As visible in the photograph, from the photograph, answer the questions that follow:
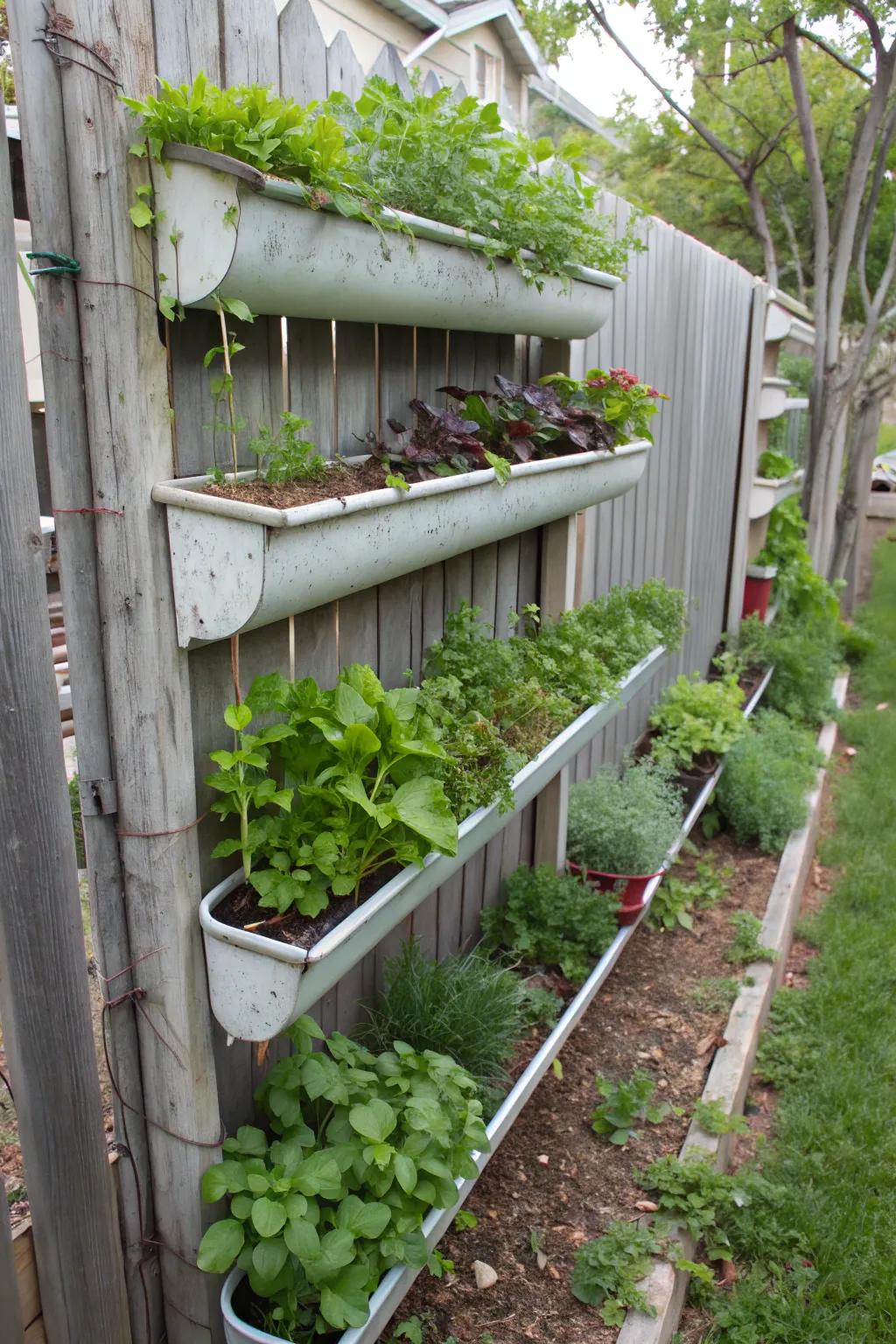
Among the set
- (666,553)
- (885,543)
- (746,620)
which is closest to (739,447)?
(746,620)

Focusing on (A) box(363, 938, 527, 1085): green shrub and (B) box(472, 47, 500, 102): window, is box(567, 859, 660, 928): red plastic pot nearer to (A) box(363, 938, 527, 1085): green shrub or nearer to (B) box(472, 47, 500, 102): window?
(A) box(363, 938, 527, 1085): green shrub

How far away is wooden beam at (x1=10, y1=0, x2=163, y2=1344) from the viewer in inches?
60.3

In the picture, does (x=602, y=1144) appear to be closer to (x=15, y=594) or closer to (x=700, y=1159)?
(x=700, y=1159)

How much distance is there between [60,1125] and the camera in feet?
5.84

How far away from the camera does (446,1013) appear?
274cm

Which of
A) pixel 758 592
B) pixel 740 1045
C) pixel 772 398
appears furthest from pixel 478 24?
pixel 740 1045

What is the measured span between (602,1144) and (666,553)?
307 cm

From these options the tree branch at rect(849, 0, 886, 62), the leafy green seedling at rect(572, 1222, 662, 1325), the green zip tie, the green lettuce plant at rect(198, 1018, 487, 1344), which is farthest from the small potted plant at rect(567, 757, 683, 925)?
the tree branch at rect(849, 0, 886, 62)

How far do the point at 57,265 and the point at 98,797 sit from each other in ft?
2.82

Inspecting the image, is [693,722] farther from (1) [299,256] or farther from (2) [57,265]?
(2) [57,265]

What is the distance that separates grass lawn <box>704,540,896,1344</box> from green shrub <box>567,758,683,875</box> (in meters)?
0.75

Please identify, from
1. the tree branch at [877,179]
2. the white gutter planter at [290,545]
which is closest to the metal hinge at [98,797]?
the white gutter planter at [290,545]

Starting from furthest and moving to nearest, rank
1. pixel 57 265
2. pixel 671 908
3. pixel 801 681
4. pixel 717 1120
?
pixel 801 681 < pixel 671 908 < pixel 717 1120 < pixel 57 265

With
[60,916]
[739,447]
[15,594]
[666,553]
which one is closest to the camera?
[15,594]
